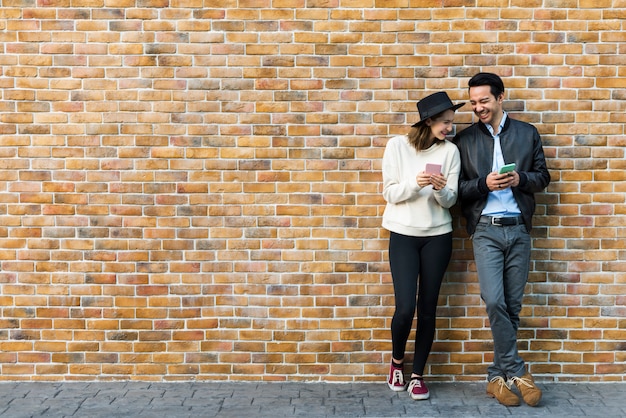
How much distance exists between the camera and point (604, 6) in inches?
209

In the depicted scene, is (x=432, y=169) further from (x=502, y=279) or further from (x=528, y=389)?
(x=528, y=389)

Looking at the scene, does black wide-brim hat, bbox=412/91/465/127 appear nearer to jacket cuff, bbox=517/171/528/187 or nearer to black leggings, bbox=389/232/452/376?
jacket cuff, bbox=517/171/528/187

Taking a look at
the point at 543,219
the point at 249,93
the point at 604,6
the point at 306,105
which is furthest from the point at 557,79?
the point at 249,93

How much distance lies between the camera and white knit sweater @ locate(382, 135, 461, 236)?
16.5 ft

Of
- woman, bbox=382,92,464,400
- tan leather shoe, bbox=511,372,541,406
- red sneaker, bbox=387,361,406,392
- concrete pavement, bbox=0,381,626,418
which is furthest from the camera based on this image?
red sneaker, bbox=387,361,406,392

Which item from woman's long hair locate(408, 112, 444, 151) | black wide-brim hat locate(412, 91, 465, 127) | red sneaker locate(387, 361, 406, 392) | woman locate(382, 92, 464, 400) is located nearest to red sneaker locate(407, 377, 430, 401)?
woman locate(382, 92, 464, 400)

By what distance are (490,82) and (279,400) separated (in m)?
2.71

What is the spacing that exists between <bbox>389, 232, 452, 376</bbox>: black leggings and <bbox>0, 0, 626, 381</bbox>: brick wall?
0.33 metres

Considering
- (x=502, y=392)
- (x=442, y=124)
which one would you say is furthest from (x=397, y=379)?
(x=442, y=124)

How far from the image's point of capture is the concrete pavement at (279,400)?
15.8 ft

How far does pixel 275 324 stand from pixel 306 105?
170cm

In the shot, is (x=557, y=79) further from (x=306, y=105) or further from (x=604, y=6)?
(x=306, y=105)

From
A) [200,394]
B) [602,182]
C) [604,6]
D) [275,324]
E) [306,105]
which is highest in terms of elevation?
[604,6]

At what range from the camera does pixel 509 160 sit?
5.02 metres
